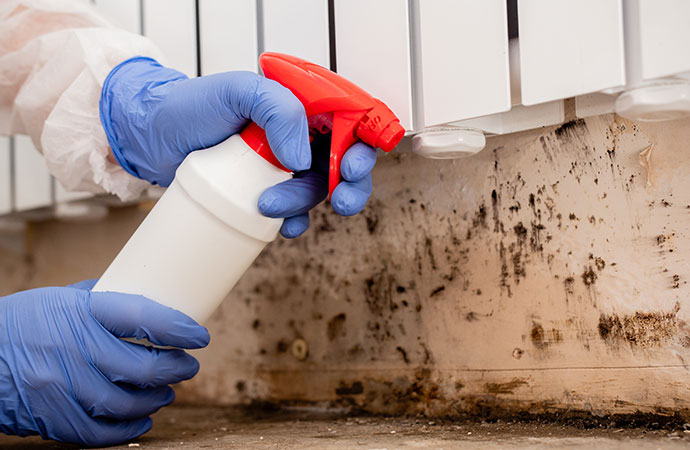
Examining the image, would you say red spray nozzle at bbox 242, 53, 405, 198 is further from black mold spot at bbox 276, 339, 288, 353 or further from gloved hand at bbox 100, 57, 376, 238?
black mold spot at bbox 276, 339, 288, 353

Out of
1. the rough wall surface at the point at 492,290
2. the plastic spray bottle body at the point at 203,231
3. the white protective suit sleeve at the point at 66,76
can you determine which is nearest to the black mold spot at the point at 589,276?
the rough wall surface at the point at 492,290

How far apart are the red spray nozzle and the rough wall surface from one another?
253 mm

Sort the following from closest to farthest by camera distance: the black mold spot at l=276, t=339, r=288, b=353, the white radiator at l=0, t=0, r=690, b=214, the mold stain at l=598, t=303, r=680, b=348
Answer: the white radiator at l=0, t=0, r=690, b=214, the mold stain at l=598, t=303, r=680, b=348, the black mold spot at l=276, t=339, r=288, b=353

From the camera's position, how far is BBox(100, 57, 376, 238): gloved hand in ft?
2.48

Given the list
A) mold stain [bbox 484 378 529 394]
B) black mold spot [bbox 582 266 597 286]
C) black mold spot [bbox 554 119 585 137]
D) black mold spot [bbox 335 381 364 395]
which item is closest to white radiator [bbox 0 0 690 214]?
black mold spot [bbox 554 119 585 137]

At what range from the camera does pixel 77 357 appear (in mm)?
810

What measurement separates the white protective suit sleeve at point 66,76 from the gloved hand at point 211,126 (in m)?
0.05

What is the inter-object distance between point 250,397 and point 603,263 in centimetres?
73

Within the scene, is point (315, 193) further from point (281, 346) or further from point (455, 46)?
point (281, 346)

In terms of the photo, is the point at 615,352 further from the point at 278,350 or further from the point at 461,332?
the point at 278,350

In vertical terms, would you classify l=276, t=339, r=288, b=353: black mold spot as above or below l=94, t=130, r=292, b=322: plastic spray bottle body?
below

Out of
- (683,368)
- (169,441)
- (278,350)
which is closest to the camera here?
(683,368)

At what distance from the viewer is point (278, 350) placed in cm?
118

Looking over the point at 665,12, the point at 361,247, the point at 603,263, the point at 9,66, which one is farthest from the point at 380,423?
the point at 9,66
